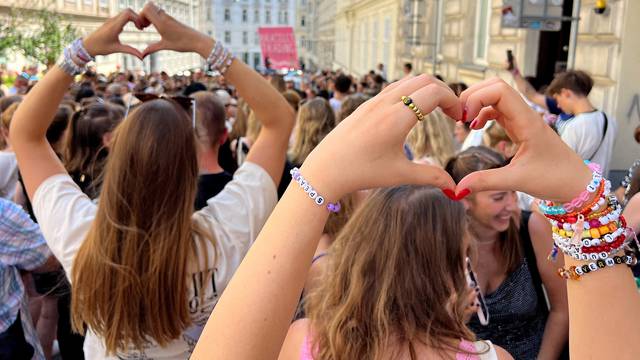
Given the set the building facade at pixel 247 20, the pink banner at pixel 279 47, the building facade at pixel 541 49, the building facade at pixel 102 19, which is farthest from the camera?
the building facade at pixel 247 20

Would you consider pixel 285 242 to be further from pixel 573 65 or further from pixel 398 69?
pixel 398 69

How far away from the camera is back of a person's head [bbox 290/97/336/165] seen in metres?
4.25

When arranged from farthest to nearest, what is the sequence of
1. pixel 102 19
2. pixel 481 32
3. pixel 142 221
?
pixel 102 19 < pixel 481 32 < pixel 142 221

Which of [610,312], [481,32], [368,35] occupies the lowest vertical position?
[610,312]

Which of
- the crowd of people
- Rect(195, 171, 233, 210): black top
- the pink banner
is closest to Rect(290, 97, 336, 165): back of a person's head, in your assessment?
the crowd of people

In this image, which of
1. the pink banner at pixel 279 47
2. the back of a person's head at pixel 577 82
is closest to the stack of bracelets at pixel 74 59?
the back of a person's head at pixel 577 82

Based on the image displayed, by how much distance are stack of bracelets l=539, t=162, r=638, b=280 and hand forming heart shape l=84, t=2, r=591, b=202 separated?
0.09ft

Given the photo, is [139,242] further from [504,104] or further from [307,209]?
[504,104]

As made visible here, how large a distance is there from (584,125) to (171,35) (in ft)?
11.8

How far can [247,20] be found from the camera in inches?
3319

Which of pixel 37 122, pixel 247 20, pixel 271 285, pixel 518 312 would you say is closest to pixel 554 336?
pixel 518 312

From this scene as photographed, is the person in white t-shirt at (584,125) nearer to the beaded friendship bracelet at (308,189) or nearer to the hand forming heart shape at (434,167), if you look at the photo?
the hand forming heart shape at (434,167)

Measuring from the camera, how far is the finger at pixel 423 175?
876 mm

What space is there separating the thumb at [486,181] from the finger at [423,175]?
26 millimetres
